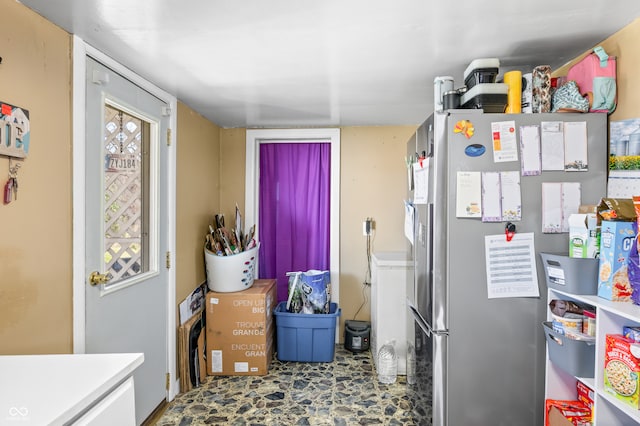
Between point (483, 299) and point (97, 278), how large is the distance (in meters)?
1.88

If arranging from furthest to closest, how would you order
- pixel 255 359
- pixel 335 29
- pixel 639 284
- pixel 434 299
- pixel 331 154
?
pixel 331 154 < pixel 255 359 < pixel 434 299 < pixel 335 29 < pixel 639 284

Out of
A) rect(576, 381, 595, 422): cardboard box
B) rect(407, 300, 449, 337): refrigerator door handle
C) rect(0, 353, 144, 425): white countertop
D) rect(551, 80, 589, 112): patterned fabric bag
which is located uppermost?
rect(551, 80, 589, 112): patterned fabric bag

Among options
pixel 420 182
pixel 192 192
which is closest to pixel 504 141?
pixel 420 182

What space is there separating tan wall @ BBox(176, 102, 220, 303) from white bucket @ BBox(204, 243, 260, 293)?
125 millimetres

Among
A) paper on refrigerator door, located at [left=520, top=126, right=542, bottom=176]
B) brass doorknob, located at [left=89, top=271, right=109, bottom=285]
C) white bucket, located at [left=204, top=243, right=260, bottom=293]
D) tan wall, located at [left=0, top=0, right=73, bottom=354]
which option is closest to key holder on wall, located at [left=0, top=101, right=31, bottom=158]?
tan wall, located at [left=0, top=0, right=73, bottom=354]

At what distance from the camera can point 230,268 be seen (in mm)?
2732

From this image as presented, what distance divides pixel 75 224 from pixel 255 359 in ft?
5.71

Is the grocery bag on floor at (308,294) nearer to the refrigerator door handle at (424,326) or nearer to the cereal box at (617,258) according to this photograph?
the refrigerator door handle at (424,326)

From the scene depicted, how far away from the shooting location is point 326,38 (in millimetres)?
1552

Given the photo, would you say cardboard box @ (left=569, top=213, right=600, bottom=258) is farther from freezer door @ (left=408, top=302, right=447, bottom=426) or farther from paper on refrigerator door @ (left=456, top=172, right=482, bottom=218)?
freezer door @ (left=408, top=302, right=447, bottom=426)

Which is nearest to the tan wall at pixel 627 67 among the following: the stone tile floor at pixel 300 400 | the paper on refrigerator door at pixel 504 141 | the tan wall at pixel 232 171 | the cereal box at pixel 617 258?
the paper on refrigerator door at pixel 504 141

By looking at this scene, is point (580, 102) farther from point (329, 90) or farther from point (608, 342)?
point (329, 90)

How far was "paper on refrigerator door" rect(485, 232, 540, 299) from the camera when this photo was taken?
5.20 ft

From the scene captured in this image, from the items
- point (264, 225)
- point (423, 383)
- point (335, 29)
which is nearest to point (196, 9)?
point (335, 29)
